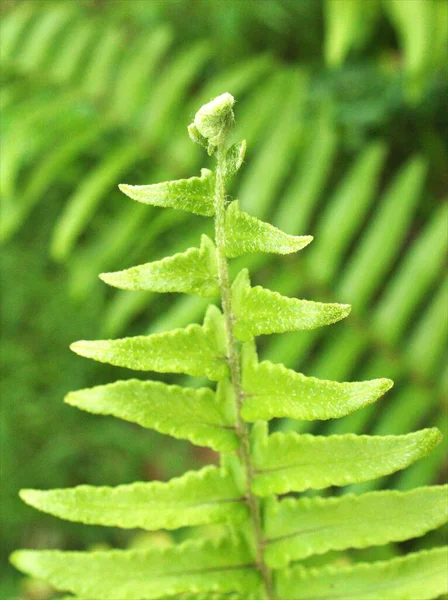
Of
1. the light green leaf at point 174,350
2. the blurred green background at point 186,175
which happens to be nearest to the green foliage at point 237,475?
the light green leaf at point 174,350

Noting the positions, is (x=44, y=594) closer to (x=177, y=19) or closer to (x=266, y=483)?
(x=266, y=483)

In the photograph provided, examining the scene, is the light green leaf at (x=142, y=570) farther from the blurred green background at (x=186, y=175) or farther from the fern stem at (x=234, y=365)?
the blurred green background at (x=186, y=175)

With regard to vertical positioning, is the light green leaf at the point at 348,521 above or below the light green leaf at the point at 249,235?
below

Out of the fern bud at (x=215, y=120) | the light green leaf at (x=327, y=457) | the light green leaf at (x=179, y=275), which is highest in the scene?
the fern bud at (x=215, y=120)

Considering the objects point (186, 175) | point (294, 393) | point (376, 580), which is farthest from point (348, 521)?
point (186, 175)

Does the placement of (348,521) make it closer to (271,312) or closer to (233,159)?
(271,312)

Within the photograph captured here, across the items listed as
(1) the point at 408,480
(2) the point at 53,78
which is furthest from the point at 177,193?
(2) the point at 53,78
